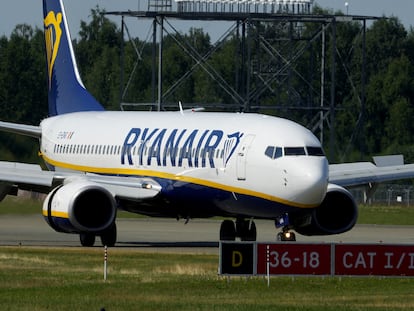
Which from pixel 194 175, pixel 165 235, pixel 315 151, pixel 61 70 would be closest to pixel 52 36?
pixel 61 70

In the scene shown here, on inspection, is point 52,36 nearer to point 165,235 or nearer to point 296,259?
point 165,235

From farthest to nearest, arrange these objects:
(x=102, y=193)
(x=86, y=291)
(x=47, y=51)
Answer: (x=47, y=51)
(x=102, y=193)
(x=86, y=291)

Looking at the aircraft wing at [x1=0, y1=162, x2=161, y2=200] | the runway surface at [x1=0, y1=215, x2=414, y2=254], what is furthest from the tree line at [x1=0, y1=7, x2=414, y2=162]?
the aircraft wing at [x1=0, y1=162, x2=161, y2=200]

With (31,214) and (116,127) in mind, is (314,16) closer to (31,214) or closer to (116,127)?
(31,214)

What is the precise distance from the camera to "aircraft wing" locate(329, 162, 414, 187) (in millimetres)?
50250

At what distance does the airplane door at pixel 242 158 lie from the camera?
145 ft

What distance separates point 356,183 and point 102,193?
27.5 ft

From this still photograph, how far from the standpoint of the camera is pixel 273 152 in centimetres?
4347

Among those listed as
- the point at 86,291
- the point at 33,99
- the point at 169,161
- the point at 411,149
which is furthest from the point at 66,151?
the point at 33,99

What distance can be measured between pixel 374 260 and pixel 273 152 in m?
8.91

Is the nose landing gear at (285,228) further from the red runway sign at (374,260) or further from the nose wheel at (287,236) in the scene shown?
the red runway sign at (374,260)

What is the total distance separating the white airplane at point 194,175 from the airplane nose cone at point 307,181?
3cm

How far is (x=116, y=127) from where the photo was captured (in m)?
52.3

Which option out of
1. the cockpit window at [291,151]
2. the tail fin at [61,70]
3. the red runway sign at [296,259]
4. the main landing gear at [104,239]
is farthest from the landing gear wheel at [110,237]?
the red runway sign at [296,259]
